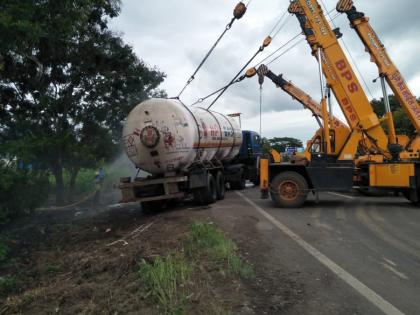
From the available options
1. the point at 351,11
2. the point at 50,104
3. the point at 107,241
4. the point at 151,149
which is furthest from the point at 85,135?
the point at 351,11

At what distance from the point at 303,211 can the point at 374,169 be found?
2.40 meters

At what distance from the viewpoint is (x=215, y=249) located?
20.1ft

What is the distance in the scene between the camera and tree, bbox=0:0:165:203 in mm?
13992

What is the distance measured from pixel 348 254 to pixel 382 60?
7.91 metres

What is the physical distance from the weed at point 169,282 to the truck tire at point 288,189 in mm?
6935

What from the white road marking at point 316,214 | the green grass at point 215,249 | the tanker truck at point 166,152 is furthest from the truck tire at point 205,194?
the green grass at point 215,249

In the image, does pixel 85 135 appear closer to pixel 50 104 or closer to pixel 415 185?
pixel 50 104

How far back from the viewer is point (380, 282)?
5113 millimetres

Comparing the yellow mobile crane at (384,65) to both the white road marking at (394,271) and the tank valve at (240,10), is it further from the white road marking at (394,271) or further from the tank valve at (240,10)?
the white road marking at (394,271)

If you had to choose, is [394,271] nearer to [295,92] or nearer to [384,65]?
[384,65]

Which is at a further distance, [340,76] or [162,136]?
[340,76]

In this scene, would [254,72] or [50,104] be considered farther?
[254,72]

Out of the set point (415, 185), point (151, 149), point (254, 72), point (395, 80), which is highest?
point (254, 72)

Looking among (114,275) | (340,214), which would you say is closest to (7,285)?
(114,275)
